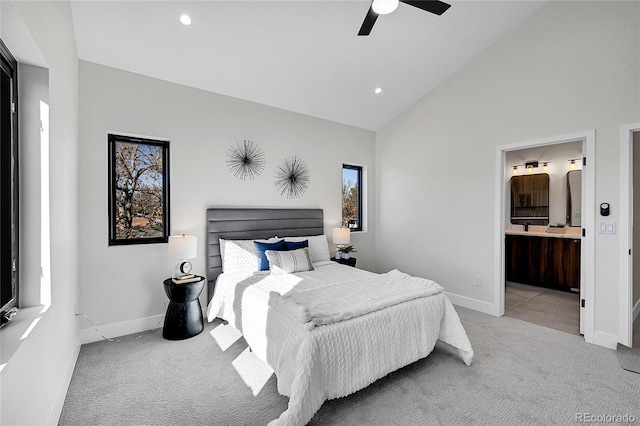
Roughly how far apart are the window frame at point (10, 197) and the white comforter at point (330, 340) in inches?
58.9

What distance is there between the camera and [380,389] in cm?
227

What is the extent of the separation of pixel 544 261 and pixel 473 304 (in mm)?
2175

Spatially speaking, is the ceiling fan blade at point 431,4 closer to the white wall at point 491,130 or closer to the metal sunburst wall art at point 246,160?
the white wall at point 491,130

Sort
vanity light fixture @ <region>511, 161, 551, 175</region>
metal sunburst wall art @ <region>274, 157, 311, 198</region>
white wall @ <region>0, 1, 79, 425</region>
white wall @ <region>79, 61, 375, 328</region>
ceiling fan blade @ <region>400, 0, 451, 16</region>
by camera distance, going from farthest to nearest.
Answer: vanity light fixture @ <region>511, 161, 551, 175</region>, metal sunburst wall art @ <region>274, 157, 311, 198</region>, white wall @ <region>79, 61, 375, 328</region>, ceiling fan blade @ <region>400, 0, 451, 16</region>, white wall @ <region>0, 1, 79, 425</region>

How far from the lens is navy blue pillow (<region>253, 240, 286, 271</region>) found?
3.56 m

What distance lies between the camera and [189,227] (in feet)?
11.8

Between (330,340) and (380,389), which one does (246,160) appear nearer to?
(330,340)

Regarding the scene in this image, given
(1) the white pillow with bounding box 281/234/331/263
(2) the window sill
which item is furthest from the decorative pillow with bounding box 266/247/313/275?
(2) the window sill

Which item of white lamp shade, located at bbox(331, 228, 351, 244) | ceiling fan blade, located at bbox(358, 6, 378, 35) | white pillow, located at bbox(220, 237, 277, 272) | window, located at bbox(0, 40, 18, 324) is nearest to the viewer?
window, located at bbox(0, 40, 18, 324)

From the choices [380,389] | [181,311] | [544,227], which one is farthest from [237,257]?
[544,227]

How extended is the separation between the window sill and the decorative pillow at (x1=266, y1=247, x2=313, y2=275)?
6.58 feet

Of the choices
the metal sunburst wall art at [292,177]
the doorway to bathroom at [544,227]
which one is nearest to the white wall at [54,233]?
the metal sunburst wall art at [292,177]

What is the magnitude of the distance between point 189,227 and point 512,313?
14.1ft

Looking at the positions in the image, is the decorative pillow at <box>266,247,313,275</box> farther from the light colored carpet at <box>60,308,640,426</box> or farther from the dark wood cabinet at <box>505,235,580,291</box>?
the dark wood cabinet at <box>505,235,580,291</box>
